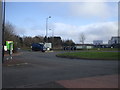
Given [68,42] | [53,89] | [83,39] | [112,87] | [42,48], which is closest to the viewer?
[53,89]

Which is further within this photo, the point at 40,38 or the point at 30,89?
the point at 40,38

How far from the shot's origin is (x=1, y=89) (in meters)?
6.92

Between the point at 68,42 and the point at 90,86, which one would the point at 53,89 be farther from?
the point at 68,42

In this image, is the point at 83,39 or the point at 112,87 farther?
the point at 83,39

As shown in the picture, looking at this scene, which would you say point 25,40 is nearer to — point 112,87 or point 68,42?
point 68,42

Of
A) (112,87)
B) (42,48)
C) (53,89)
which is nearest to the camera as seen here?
(53,89)

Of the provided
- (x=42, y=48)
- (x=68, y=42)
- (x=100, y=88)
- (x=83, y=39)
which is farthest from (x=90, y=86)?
(x=68, y=42)

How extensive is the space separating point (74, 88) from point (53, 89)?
2.71 feet

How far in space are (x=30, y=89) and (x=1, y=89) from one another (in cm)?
111

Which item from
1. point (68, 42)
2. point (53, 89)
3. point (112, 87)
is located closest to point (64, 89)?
point (53, 89)

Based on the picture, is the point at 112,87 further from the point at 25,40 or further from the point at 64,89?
the point at 25,40

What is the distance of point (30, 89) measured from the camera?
6.84 meters

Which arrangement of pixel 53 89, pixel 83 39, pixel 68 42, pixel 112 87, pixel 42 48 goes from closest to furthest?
pixel 53 89 < pixel 112 87 < pixel 42 48 < pixel 83 39 < pixel 68 42

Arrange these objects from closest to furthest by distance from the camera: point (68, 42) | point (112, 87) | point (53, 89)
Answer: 1. point (53, 89)
2. point (112, 87)
3. point (68, 42)
